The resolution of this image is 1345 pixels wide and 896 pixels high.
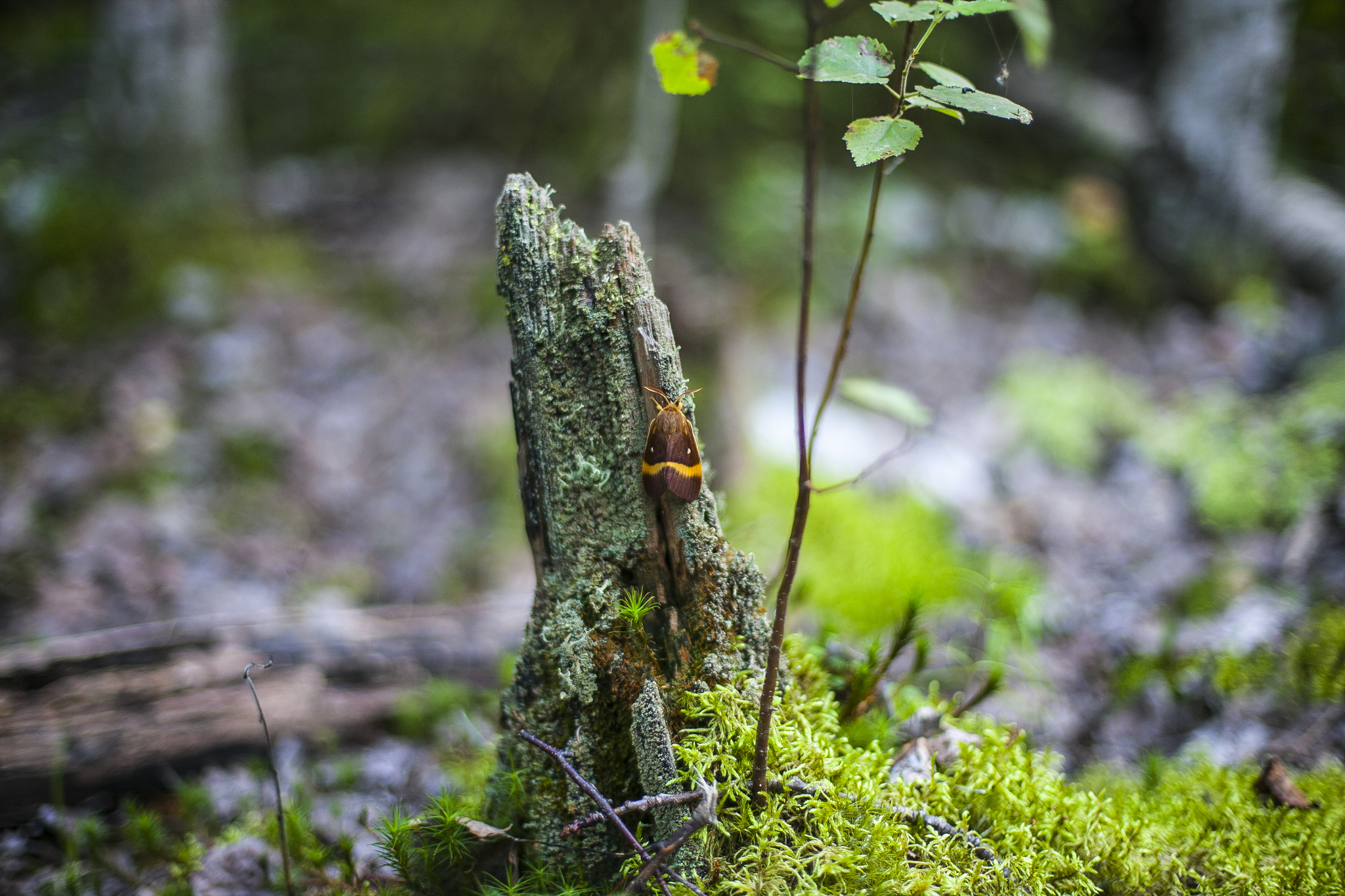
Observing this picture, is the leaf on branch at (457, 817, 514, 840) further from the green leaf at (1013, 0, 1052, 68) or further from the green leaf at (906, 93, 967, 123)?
the green leaf at (1013, 0, 1052, 68)

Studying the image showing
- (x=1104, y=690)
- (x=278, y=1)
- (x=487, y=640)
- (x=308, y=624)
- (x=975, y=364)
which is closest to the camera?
(x=1104, y=690)

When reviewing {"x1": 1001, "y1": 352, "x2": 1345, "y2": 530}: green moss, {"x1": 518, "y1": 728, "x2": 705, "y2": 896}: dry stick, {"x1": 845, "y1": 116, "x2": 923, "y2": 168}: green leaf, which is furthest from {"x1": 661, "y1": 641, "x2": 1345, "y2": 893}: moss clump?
{"x1": 1001, "y1": 352, "x2": 1345, "y2": 530}: green moss

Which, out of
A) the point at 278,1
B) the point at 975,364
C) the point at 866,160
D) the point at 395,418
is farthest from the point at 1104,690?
the point at 278,1

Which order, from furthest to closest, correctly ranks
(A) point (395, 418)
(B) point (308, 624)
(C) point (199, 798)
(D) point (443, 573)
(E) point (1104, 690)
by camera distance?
(A) point (395, 418) < (D) point (443, 573) < (B) point (308, 624) < (E) point (1104, 690) < (C) point (199, 798)

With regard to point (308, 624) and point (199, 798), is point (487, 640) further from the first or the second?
point (199, 798)

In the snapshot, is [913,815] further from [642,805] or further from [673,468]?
[673,468]

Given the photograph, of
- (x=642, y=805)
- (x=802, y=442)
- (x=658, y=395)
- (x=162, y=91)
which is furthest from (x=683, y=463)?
(x=162, y=91)

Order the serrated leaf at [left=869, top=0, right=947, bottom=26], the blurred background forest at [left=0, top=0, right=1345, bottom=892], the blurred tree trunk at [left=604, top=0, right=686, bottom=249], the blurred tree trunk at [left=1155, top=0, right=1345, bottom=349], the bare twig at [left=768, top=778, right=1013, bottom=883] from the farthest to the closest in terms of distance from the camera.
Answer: the blurred tree trunk at [left=1155, top=0, right=1345, bottom=349], the blurred tree trunk at [left=604, top=0, right=686, bottom=249], the blurred background forest at [left=0, top=0, right=1345, bottom=892], the bare twig at [left=768, top=778, right=1013, bottom=883], the serrated leaf at [left=869, top=0, right=947, bottom=26]
